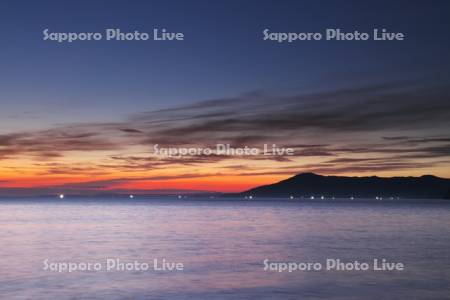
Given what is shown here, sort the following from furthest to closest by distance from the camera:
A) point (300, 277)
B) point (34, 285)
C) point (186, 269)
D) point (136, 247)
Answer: point (136, 247), point (186, 269), point (300, 277), point (34, 285)

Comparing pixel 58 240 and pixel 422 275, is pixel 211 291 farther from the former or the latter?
pixel 58 240

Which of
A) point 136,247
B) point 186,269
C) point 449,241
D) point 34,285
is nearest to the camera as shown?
point 34,285

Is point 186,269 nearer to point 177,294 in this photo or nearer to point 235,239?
point 177,294

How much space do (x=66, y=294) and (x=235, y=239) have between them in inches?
1264

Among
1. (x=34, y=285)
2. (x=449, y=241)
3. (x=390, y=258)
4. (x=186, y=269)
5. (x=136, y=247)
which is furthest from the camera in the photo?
(x=449, y=241)

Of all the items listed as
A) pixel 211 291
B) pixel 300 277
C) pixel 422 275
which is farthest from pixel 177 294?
pixel 422 275

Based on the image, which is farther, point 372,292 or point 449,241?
point 449,241

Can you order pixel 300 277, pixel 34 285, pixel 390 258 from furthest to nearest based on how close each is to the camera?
pixel 390 258, pixel 300 277, pixel 34 285

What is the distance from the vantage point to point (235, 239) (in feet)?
194

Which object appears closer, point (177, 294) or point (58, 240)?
point (177, 294)

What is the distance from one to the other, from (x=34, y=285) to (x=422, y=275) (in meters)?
22.3

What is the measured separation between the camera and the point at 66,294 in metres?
28.4

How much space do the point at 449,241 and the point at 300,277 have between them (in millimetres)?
30874

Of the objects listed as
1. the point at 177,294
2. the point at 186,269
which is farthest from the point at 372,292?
the point at 186,269
